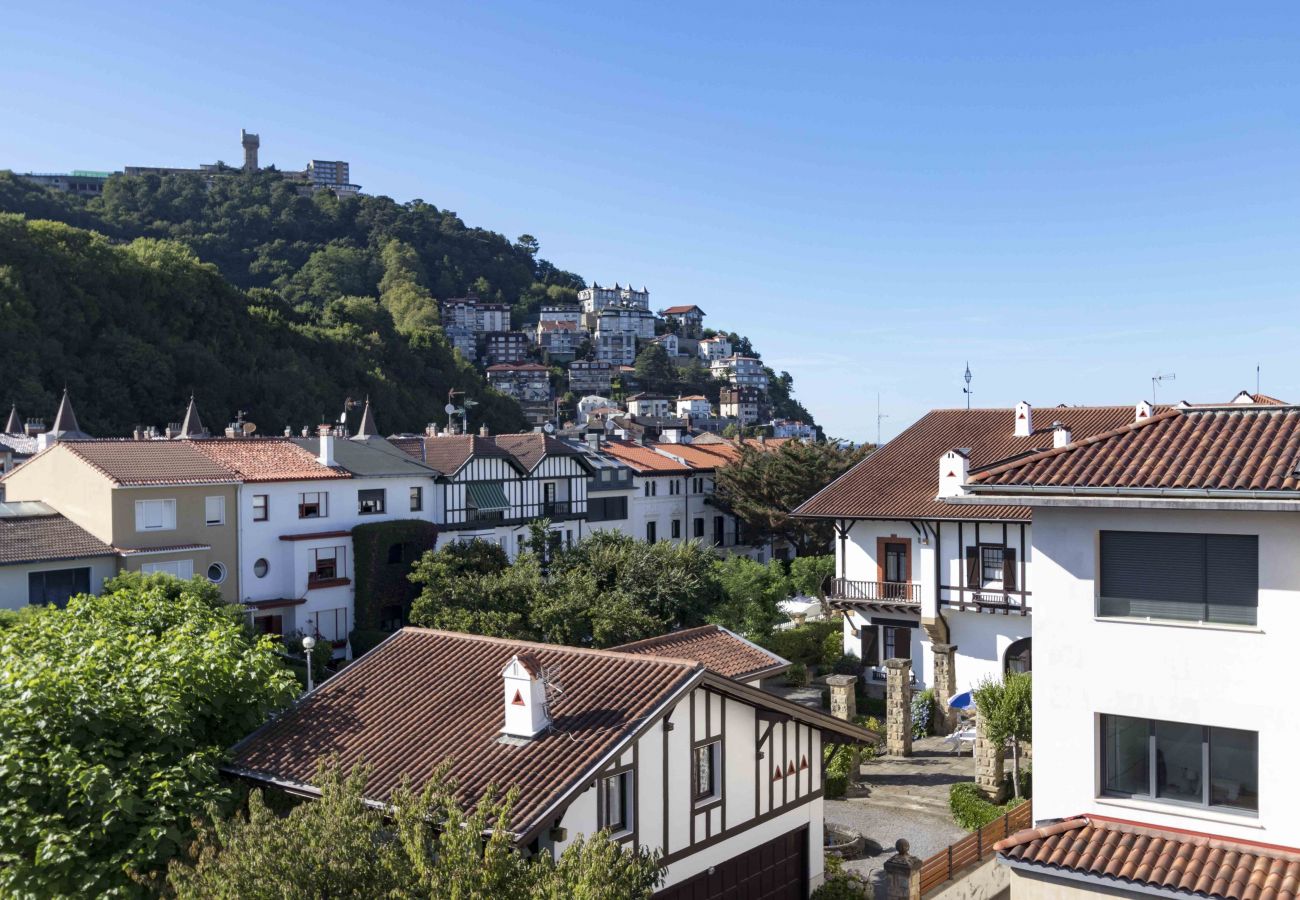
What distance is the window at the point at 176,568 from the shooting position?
36219 mm

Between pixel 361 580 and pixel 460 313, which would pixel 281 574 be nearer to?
pixel 361 580

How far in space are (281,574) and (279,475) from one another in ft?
12.0

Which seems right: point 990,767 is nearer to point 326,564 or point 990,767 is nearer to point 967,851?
point 967,851

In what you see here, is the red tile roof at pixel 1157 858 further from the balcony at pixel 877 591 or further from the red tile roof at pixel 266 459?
the red tile roof at pixel 266 459

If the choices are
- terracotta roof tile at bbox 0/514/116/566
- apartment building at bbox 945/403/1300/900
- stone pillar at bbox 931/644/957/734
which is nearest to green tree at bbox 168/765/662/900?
apartment building at bbox 945/403/1300/900

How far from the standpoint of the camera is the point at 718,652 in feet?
74.9

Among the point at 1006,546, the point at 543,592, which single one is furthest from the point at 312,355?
the point at 1006,546

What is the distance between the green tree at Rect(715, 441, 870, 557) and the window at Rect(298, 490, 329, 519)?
23509 millimetres

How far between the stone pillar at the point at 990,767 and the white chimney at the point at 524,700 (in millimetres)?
13729

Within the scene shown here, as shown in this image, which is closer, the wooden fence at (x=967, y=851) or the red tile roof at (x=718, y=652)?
the wooden fence at (x=967, y=851)

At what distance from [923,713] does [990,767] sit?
716 cm

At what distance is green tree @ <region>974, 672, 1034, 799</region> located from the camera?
2316 centimetres

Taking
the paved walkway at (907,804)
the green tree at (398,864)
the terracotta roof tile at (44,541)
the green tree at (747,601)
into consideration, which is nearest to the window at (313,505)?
the terracotta roof tile at (44,541)

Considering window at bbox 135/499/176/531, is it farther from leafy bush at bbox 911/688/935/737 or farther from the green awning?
leafy bush at bbox 911/688/935/737
